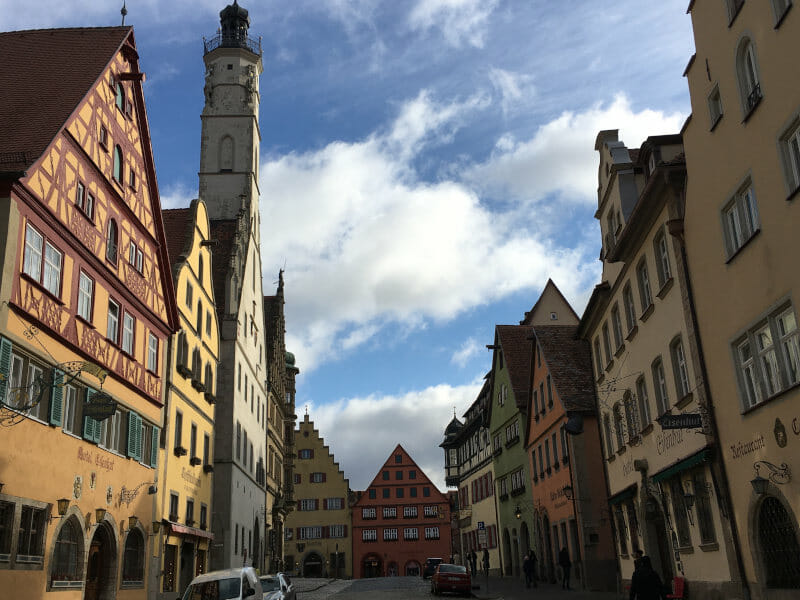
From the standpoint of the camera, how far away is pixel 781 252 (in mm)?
13289

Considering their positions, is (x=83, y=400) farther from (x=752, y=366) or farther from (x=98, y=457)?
(x=752, y=366)

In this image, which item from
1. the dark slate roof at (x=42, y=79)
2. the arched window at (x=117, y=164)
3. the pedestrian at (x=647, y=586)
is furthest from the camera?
the arched window at (x=117, y=164)

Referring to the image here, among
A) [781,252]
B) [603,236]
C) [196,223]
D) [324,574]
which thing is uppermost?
[196,223]

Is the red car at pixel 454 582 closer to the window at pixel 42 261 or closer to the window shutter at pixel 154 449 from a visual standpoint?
the window shutter at pixel 154 449

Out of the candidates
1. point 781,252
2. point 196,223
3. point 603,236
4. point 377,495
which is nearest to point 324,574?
point 377,495

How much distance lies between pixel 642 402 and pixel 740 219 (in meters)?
8.87

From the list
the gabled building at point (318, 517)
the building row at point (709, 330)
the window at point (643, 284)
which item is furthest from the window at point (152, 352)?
the gabled building at point (318, 517)

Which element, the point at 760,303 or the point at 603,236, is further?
the point at 603,236

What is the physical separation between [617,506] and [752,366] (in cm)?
1293

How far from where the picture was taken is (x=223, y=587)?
52.9 feet

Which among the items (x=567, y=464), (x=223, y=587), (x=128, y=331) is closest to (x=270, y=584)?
(x=223, y=587)

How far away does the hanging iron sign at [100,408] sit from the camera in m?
17.8

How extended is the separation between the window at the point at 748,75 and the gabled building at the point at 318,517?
73.2m

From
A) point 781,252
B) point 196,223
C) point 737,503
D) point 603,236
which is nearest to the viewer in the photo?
point 781,252
